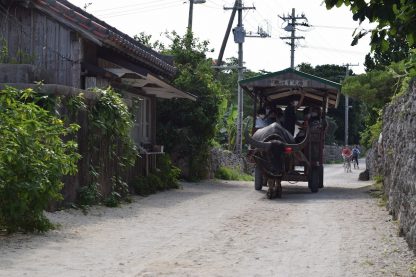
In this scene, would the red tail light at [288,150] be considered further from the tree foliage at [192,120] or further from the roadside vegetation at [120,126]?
the tree foliage at [192,120]

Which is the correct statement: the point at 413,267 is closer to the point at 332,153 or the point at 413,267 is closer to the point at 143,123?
the point at 143,123

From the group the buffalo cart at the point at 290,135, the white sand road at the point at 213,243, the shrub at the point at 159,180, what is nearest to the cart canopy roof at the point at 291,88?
the buffalo cart at the point at 290,135

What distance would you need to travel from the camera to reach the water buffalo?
1627cm

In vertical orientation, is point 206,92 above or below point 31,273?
above

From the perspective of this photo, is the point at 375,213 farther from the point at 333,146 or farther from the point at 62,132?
the point at 333,146

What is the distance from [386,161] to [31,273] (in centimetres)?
950

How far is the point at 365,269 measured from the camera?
26.4ft

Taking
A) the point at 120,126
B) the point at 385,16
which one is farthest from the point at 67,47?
the point at 385,16

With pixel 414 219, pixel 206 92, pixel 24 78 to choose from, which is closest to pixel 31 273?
pixel 414 219

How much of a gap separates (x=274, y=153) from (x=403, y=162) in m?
5.60

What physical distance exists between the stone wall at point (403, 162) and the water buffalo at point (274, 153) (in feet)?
8.63

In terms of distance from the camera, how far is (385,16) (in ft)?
18.7

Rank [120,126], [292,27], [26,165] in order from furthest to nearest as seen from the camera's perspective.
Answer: [292,27] < [120,126] < [26,165]

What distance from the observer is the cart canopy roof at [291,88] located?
62.0 feet
